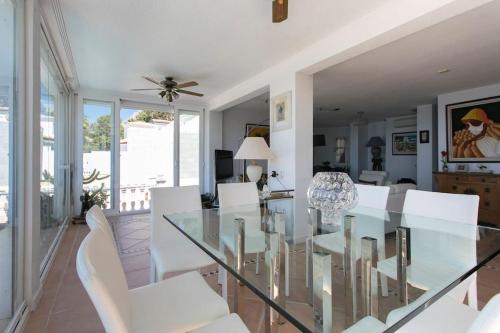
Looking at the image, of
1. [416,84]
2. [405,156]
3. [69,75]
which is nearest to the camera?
[69,75]

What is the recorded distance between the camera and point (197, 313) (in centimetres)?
109

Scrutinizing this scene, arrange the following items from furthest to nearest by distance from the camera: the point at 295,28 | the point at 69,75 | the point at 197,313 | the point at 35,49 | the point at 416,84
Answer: the point at 416,84 → the point at 69,75 → the point at 295,28 → the point at 35,49 → the point at 197,313

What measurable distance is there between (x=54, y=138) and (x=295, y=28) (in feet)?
10.7

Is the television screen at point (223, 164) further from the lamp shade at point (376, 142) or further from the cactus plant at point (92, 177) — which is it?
the lamp shade at point (376, 142)

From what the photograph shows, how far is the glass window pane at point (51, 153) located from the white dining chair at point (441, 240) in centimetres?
295

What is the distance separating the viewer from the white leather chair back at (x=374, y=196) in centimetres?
211

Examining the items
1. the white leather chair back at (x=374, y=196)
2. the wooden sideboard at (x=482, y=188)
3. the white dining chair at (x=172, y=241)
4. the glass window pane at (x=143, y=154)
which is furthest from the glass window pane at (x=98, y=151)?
the wooden sideboard at (x=482, y=188)

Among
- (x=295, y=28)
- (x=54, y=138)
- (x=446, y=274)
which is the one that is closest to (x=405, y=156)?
(x=295, y=28)

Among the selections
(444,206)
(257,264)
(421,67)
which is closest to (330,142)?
(421,67)

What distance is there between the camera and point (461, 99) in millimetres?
4445

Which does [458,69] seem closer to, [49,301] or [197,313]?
[197,313]

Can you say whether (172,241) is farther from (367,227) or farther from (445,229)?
(445,229)

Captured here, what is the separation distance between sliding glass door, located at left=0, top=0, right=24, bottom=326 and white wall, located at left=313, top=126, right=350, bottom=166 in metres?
8.20

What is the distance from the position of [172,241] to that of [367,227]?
58.1 inches
